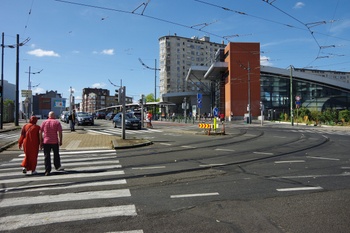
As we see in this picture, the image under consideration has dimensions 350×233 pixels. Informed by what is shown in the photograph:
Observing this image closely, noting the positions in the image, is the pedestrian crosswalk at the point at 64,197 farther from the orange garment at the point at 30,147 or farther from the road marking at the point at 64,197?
the orange garment at the point at 30,147

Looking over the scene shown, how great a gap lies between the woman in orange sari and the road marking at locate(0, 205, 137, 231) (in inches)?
151

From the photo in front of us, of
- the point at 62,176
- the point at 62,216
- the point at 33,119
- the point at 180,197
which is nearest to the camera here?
the point at 62,216

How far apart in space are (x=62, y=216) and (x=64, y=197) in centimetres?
123

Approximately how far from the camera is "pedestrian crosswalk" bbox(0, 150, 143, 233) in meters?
5.01

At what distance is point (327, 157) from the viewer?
11906 millimetres

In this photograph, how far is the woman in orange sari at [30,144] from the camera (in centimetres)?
873

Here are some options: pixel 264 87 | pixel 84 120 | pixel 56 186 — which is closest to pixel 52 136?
pixel 56 186

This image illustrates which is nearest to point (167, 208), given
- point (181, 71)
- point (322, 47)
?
point (322, 47)

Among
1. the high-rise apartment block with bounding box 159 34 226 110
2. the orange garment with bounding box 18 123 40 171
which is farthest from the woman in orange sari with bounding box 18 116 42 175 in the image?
the high-rise apartment block with bounding box 159 34 226 110

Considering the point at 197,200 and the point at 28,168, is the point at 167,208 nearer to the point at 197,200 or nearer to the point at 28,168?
the point at 197,200

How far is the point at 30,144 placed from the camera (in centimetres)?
873

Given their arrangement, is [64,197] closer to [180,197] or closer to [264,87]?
[180,197]

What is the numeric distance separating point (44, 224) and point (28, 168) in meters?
4.47

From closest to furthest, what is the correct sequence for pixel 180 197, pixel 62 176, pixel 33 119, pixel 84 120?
pixel 180 197, pixel 62 176, pixel 33 119, pixel 84 120
